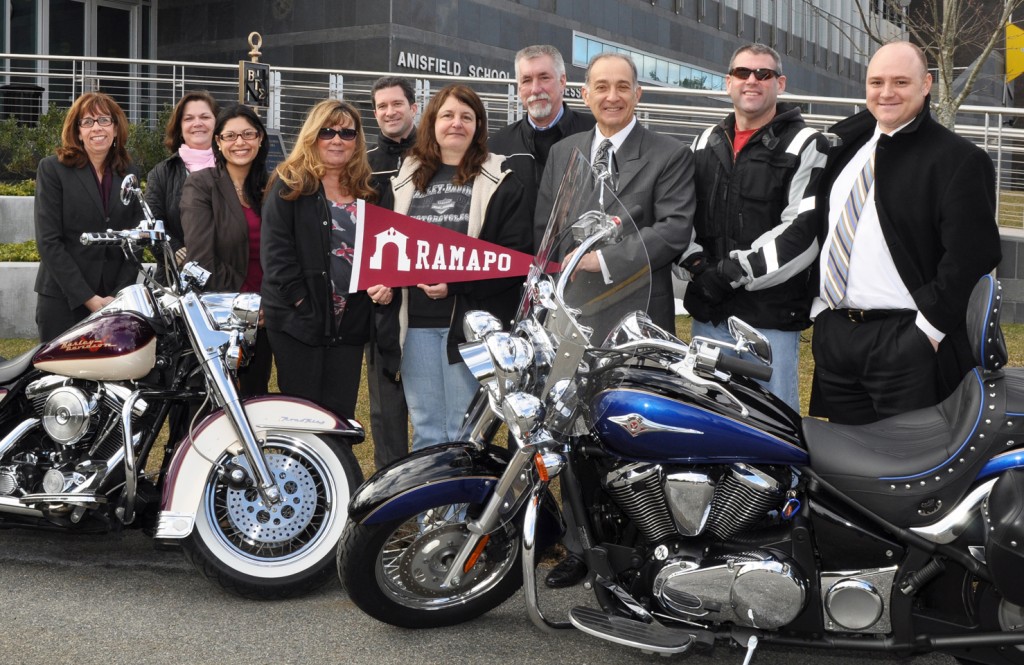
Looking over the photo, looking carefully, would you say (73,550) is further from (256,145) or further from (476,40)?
(476,40)

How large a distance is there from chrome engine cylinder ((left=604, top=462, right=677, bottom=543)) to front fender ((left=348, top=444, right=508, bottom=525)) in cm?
42

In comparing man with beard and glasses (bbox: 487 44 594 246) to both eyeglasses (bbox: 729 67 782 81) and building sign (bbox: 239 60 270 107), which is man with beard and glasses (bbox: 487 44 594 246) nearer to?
eyeglasses (bbox: 729 67 782 81)

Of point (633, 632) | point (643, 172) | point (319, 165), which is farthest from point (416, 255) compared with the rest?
point (633, 632)

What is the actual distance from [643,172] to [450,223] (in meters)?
0.81

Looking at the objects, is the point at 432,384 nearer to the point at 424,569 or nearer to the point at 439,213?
the point at 439,213

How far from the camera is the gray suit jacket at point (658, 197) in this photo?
165 inches

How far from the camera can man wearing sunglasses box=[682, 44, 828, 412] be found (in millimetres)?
4195

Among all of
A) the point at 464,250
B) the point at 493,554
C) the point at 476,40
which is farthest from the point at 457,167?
the point at 476,40

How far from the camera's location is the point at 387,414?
5.01m

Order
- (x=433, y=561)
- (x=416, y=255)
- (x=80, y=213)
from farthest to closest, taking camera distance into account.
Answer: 1. (x=80, y=213)
2. (x=416, y=255)
3. (x=433, y=561)

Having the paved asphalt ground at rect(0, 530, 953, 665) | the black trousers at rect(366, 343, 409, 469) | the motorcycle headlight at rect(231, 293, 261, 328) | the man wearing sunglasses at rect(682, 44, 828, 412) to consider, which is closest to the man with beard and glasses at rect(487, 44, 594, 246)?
the man wearing sunglasses at rect(682, 44, 828, 412)

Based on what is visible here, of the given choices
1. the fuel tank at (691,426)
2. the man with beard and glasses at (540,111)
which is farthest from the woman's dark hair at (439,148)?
the fuel tank at (691,426)

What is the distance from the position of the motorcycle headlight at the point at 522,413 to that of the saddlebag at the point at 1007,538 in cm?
128

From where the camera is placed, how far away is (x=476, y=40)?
20.8 metres
